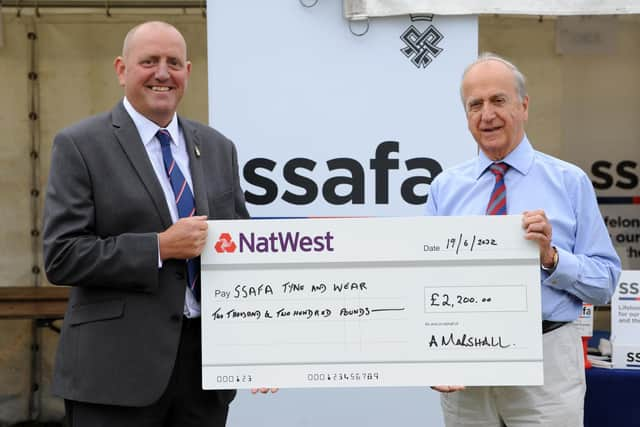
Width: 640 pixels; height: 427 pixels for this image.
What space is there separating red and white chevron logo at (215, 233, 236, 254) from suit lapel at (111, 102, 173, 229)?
146mm

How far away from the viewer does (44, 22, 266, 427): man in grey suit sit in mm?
2023

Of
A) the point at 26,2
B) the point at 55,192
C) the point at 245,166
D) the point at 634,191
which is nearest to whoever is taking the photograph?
the point at 55,192

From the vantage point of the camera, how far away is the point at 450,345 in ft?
6.89

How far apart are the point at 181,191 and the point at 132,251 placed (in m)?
0.25

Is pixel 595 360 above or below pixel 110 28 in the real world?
below

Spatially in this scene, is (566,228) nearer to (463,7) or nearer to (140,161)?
(140,161)

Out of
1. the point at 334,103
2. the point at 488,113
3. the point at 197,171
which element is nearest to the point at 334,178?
the point at 334,103

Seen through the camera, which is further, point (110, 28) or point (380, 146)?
point (110, 28)

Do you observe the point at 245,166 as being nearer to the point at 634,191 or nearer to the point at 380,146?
the point at 380,146

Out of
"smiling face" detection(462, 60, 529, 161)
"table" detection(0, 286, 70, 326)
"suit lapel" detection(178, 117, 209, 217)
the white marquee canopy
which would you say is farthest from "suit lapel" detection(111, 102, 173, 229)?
"table" detection(0, 286, 70, 326)

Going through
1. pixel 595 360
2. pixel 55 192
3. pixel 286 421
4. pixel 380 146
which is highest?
pixel 380 146

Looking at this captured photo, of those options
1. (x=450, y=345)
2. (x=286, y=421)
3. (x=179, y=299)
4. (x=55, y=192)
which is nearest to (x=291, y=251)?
(x=179, y=299)

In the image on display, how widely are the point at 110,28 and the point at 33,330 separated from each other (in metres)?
2.07

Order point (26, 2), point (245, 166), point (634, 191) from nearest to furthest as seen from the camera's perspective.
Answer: point (245, 166) < point (26, 2) < point (634, 191)
